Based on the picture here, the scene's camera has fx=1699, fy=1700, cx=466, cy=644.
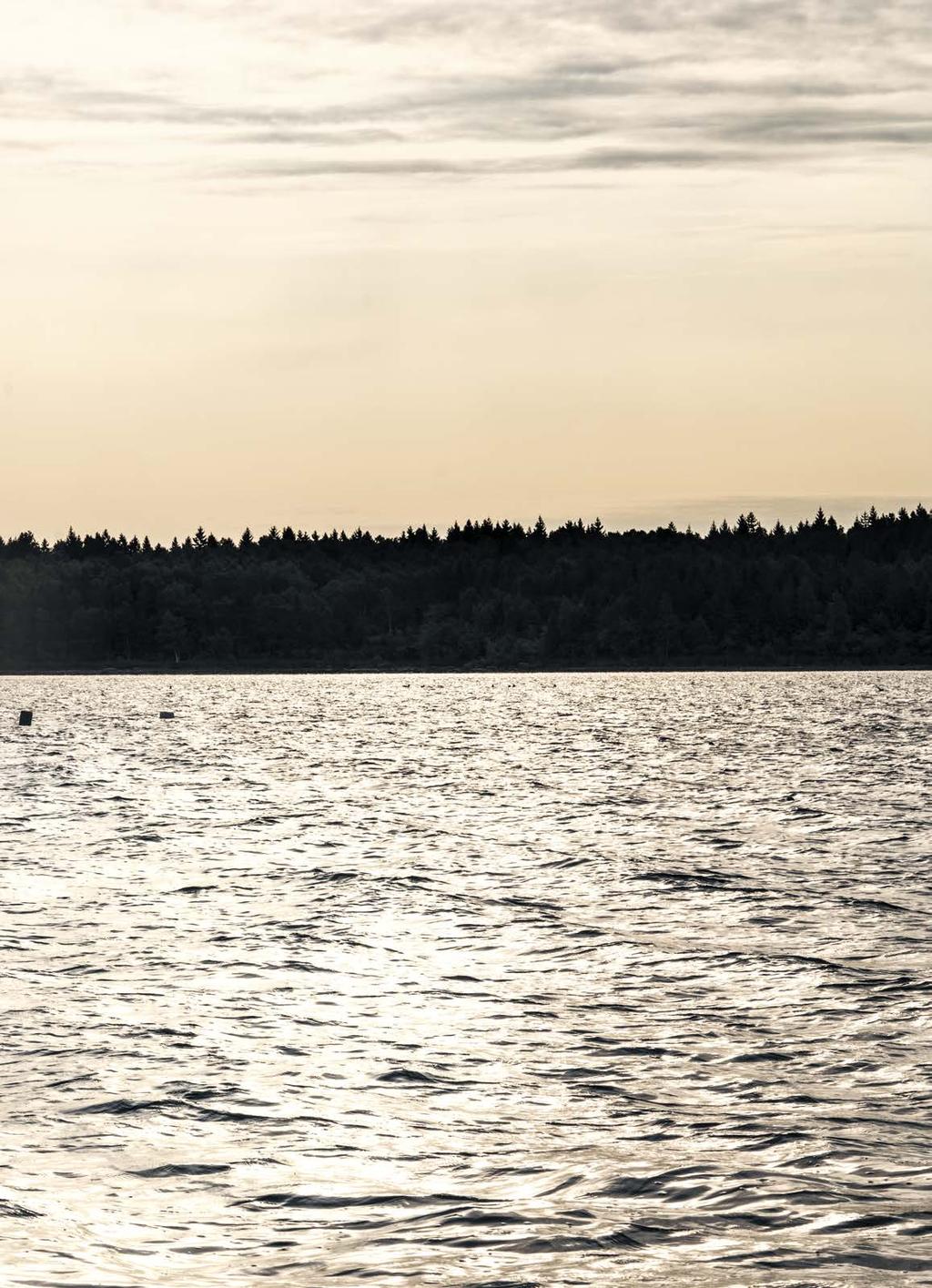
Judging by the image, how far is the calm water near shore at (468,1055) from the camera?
13766mm

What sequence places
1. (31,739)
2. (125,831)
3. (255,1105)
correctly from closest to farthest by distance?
(255,1105) < (125,831) < (31,739)

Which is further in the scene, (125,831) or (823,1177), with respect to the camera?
(125,831)

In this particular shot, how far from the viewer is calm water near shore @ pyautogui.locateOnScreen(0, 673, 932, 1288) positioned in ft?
45.2

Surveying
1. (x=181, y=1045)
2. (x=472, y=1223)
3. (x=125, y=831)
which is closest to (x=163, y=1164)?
(x=472, y=1223)

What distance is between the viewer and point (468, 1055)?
20.5m

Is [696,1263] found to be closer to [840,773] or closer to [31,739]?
[840,773]

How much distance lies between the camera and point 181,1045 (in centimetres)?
2097

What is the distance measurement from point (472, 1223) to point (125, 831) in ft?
121

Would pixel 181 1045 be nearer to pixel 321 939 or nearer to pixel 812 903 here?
pixel 321 939

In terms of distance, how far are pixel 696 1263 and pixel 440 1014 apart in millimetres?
10140

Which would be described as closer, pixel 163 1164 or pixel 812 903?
pixel 163 1164

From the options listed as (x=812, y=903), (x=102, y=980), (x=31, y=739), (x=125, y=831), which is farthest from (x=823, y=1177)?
(x=31, y=739)

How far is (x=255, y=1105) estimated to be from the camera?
18.2m

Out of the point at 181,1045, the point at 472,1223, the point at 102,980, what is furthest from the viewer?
the point at 102,980
